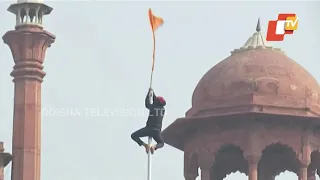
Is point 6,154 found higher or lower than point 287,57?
lower

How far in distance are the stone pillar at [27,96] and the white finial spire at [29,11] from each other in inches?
14.0

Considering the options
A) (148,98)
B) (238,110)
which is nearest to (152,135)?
(148,98)

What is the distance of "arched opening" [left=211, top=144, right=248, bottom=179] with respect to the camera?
219 ft

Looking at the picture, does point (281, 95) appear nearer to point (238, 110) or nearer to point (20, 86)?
point (238, 110)

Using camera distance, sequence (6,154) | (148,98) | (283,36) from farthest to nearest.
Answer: (283,36), (6,154), (148,98)

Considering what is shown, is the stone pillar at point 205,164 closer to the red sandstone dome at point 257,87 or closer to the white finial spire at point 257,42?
the red sandstone dome at point 257,87

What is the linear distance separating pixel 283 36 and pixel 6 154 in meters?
11.4

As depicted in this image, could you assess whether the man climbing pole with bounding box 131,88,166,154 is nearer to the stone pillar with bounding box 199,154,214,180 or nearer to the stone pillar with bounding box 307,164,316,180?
the stone pillar with bounding box 199,154,214,180

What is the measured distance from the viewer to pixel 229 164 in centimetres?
6731

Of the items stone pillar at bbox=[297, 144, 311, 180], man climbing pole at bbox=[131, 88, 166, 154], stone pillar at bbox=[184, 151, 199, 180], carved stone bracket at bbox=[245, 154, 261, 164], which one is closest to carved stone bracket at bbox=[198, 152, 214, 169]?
→ stone pillar at bbox=[184, 151, 199, 180]

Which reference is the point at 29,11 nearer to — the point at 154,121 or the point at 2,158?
the point at 2,158

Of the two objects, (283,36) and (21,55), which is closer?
(21,55)

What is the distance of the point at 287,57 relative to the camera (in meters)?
65.1

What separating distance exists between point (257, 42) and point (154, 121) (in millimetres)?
18919
